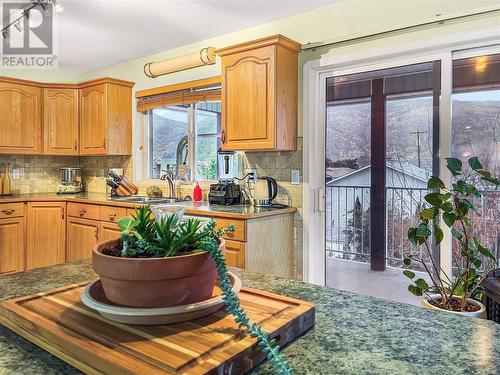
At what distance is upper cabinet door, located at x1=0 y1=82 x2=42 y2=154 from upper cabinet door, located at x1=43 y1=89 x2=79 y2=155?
0.24 feet

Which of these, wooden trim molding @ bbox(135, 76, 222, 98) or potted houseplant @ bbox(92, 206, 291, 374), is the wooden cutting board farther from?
wooden trim molding @ bbox(135, 76, 222, 98)

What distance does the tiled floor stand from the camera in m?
2.86

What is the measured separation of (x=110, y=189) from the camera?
466 centimetres

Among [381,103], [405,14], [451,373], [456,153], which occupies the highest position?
[405,14]

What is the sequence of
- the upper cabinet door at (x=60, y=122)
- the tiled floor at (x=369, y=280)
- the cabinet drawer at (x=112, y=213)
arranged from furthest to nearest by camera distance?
the upper cabinet door at (x=60, y=122)
the cabinet drawer at (x=112, y=213)
the tiled floor at (x=369, y=280)

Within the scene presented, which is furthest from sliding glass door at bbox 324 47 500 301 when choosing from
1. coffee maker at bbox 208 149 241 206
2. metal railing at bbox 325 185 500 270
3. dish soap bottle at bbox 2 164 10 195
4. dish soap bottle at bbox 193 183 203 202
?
dish soap bottle at bbox 2 164 10 195

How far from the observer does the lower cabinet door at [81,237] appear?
4.00m

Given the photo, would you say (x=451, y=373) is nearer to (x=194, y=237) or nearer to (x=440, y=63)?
(x=194, y=237)

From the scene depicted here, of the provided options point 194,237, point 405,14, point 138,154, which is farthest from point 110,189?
point 194,237

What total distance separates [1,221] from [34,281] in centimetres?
342

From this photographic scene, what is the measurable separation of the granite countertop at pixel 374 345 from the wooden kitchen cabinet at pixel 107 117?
12.0 feet

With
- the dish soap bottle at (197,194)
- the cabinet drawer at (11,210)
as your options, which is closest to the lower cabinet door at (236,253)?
the dish soap bottle at (197,194)

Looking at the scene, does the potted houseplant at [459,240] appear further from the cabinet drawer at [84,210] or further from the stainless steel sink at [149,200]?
the cabinet drawer at [84,210]

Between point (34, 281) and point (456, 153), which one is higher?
point (456, 153)
